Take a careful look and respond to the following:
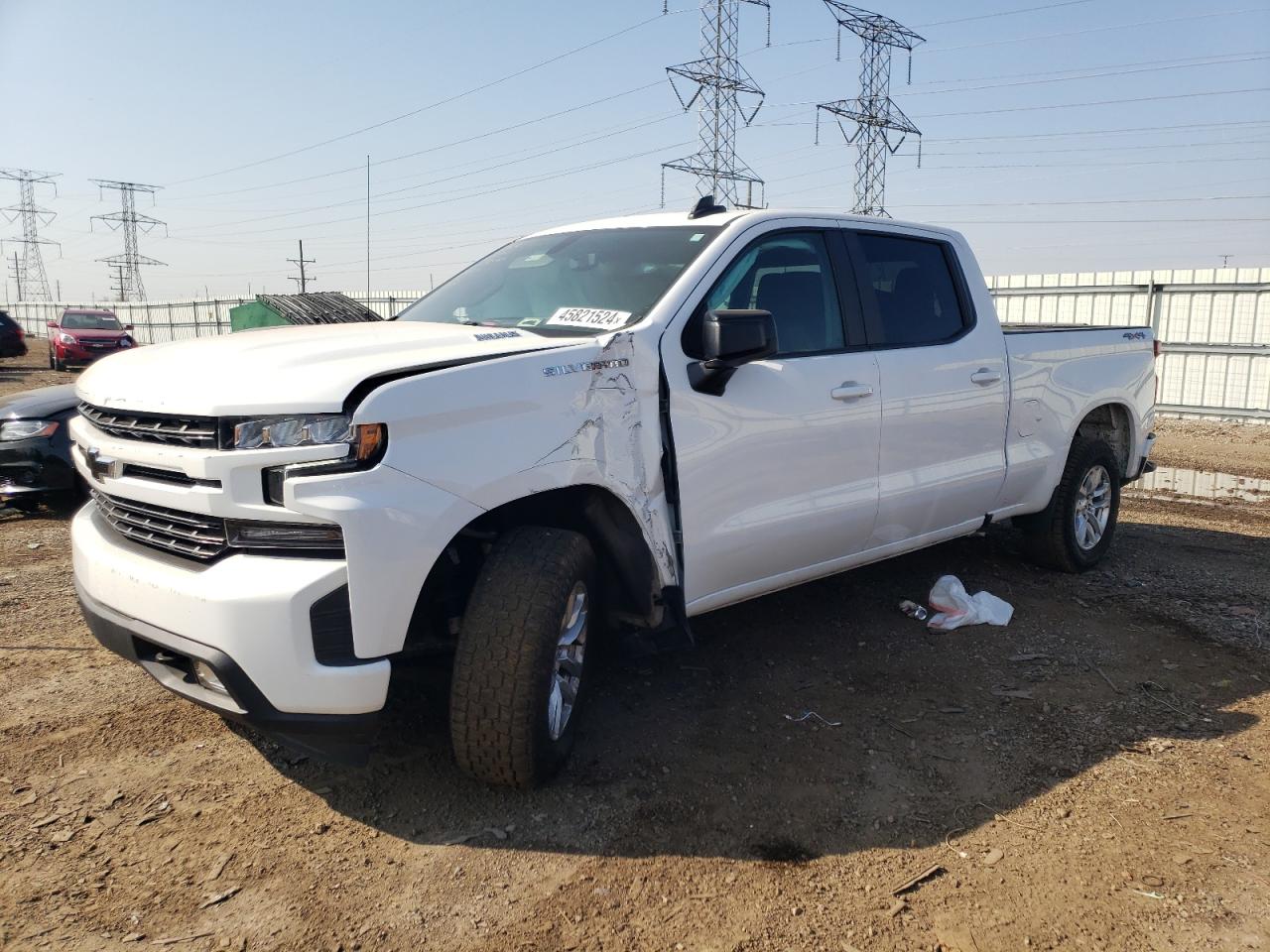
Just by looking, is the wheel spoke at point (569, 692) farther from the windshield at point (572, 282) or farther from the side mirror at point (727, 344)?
the windshield at point (572, 282)

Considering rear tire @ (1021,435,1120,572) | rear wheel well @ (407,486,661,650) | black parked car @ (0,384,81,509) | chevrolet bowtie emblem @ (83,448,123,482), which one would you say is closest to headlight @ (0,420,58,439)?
black parked car @ (0,384,81,509)

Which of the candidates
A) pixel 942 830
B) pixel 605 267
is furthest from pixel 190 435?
pixel 942 830

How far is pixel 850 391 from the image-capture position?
4.04 meters

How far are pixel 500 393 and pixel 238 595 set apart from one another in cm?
90

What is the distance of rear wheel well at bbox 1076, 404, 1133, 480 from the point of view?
603 cm

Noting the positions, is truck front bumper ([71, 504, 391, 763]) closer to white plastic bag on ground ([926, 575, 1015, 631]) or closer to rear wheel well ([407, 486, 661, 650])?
rear wheel well ([407, 486, 661, 650])

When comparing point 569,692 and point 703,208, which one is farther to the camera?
point 703,208

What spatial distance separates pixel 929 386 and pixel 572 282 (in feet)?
5.68

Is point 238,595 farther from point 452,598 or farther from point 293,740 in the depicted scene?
point 452,598

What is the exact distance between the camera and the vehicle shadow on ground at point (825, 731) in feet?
9.95

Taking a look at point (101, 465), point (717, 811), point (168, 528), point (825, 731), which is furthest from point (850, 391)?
point (101, 465)

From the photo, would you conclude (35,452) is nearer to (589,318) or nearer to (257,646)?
(589,318)

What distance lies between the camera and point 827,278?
13.9 feet

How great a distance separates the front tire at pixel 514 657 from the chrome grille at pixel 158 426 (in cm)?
87
